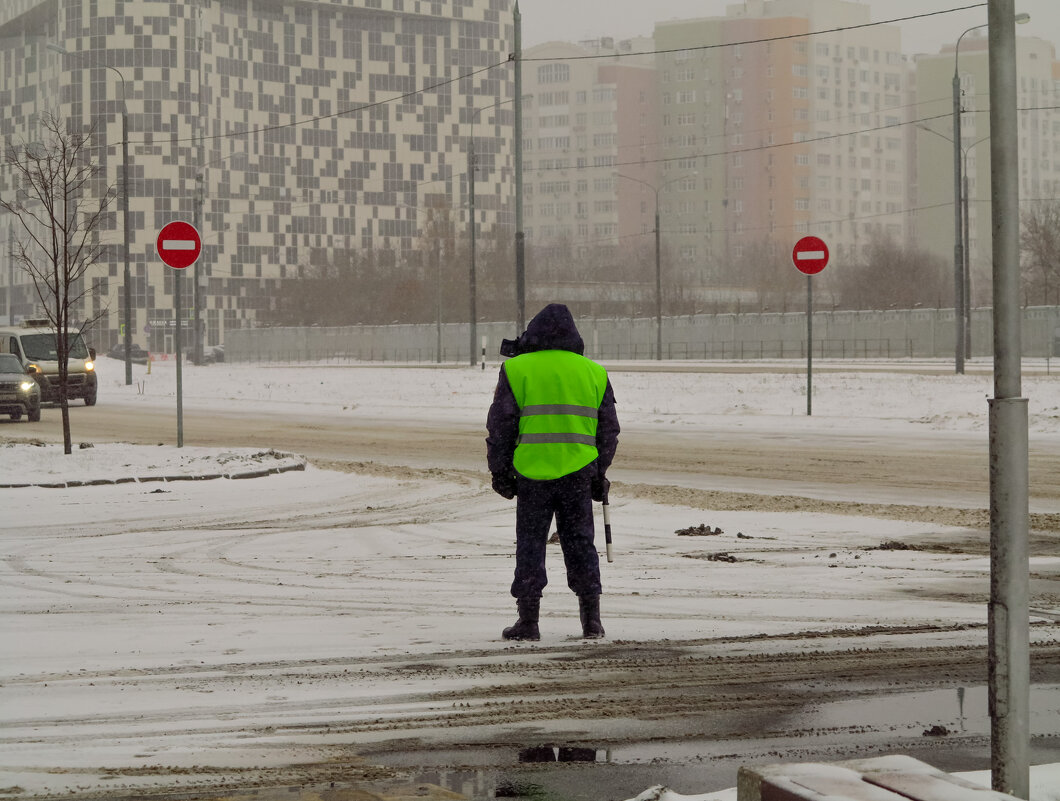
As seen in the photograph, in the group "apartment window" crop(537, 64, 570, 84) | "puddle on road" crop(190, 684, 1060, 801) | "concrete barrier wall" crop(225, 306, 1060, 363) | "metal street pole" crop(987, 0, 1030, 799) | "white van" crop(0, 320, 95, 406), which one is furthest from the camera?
"apartment window" crop(537, 64, 570, 84)

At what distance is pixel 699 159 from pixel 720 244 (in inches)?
419

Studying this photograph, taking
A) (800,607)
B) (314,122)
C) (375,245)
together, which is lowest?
(800,607)

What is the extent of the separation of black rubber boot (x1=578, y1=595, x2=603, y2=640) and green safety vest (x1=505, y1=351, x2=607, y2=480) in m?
0.68

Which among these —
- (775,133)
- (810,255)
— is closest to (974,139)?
(775,133)

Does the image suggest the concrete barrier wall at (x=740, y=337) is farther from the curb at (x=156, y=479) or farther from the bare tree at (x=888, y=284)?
the curb at (x=156, y=479)

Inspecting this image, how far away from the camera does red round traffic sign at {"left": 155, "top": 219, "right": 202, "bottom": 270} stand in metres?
18.7

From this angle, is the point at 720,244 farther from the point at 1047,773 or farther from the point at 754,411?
the point at 1047,773

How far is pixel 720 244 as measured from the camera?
169125mm

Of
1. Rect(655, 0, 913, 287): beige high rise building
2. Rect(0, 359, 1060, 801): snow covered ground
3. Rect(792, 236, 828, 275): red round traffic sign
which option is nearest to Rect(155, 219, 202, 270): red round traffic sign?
Rect(0, 359, 1060, 801): snow covered ground

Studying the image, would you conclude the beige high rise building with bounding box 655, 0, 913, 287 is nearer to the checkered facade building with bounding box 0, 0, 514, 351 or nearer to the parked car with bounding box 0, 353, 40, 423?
the checkered facade building with bounding box 0, 0, 514, 351

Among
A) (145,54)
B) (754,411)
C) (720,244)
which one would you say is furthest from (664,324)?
(720,244)

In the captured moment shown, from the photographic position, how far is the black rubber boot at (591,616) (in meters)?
7.68

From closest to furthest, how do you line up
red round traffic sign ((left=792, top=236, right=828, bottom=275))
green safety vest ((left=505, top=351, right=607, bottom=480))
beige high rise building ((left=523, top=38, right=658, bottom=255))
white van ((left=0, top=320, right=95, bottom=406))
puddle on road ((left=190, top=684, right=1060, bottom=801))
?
puddle on road ((left=190, top=684, right=1060, bottom=801)) → green safety vest ((left=505, top=351, right=607, bottom=480)) → red round traffic sign ((left=792, top=236, right=828, bottom=275)) → white van ((left=0, top=320, right=95, bottom=406)) → beige high rise building ((left=523, top=38, right=658, bottom=255))

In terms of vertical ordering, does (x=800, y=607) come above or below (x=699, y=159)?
below
